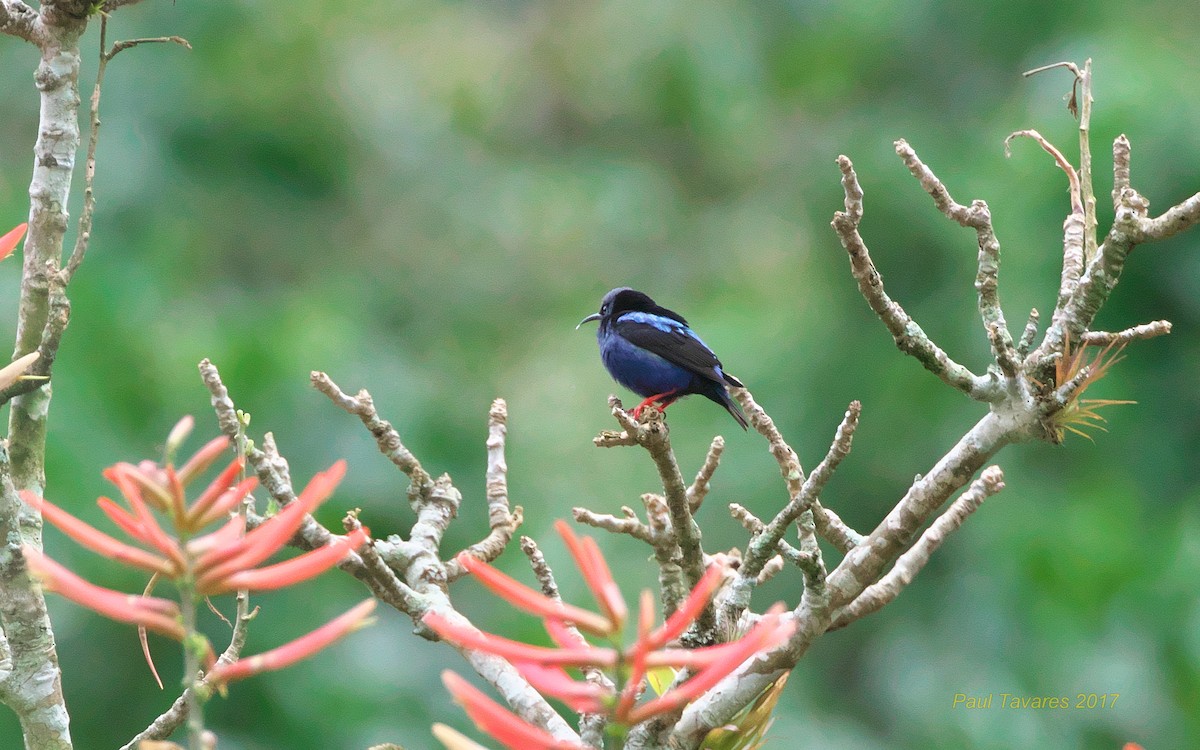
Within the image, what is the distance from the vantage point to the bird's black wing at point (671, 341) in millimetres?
4285

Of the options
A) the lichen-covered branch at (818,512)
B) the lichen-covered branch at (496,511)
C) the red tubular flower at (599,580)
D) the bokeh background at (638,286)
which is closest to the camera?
the red tubular flower at (599,580)

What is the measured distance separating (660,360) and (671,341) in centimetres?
7

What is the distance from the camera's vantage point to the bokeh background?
22.6 ft

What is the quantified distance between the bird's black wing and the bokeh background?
1639 mm

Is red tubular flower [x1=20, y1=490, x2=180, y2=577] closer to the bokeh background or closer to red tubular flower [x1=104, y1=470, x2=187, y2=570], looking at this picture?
red tubular flower [x1=104, y1=470, x2=187, y2=570]

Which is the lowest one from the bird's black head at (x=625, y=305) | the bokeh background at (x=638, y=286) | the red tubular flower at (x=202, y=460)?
the red tubular flower at (x=202, y=460)

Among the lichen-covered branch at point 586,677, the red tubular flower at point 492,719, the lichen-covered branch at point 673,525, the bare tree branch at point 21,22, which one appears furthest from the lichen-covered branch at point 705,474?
Answer: the red tubular flower at point 492,719

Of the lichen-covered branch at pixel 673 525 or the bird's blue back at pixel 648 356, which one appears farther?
the bird's blue back at pixel 648 356

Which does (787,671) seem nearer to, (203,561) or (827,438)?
(203,561)

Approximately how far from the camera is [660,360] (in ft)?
14.4

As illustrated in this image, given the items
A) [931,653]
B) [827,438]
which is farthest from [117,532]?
[931,653]

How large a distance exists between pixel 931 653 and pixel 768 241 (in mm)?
4349

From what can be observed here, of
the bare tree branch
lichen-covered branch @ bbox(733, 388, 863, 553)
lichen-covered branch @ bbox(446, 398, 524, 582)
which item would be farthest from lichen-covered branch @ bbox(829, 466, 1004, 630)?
the bare tree branch

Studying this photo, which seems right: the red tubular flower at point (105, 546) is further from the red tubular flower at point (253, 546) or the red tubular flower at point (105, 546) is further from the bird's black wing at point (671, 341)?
the bird's black wing at point (671, 341)
